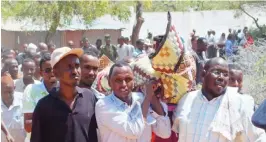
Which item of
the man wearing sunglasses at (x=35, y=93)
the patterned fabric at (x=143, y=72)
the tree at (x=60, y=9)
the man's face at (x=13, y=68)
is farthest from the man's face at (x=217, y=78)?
the tree at (x=60, y=9)

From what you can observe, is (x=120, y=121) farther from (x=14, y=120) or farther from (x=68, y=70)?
(x=14, y=120)

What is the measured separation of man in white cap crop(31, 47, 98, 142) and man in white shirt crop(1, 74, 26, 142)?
1834 mm

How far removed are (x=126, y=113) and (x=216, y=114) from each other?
0.64m

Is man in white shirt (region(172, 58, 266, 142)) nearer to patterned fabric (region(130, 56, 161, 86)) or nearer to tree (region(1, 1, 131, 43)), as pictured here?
patterned fabric (region(130, 56, 161, 86))

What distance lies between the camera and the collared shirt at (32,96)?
4707 mm

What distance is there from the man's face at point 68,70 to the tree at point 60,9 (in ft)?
45.8

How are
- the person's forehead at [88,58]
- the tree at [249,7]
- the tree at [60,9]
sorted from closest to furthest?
the person's forehead at [88,58] < the tree at [60,9] < the tree at [249,7]

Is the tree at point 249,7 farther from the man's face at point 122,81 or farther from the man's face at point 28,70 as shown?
the man's face at point 122,81

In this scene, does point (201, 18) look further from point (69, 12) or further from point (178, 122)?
point (178, 122)

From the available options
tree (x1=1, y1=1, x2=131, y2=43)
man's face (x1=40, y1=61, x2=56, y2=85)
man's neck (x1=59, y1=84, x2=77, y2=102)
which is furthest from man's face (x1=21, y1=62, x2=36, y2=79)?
tree (x1=1, y1=1, x2=131, y2=43)

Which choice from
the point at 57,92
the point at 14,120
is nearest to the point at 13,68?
the point at 14,120

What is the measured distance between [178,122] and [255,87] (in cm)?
392

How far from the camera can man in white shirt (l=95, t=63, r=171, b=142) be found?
3.79m

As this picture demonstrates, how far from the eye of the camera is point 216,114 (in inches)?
158
